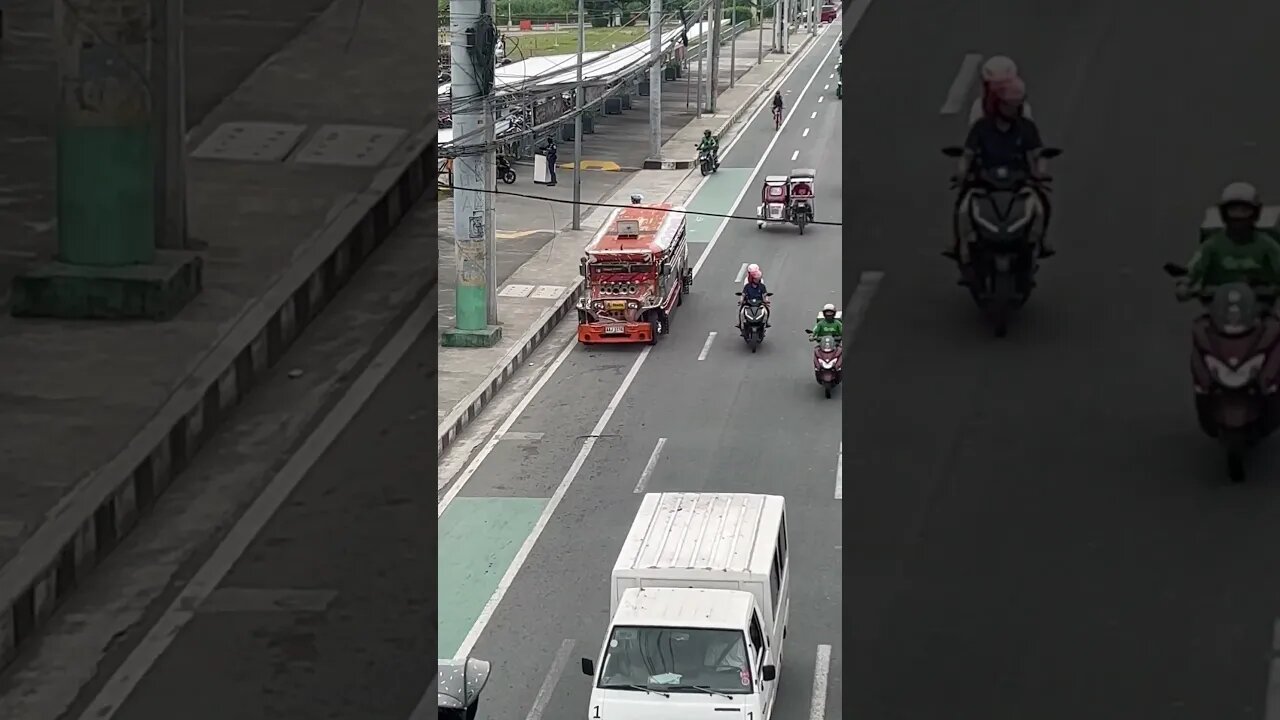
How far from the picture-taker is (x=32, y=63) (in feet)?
11.3

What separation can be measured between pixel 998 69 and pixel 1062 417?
711 mm

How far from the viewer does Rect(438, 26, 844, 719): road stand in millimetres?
9727

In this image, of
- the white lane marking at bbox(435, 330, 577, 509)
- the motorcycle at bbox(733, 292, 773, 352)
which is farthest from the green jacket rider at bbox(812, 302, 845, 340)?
the white lane marking at bbox(435, 330, 577, 509)

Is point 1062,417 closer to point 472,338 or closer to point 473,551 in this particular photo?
point 473,551

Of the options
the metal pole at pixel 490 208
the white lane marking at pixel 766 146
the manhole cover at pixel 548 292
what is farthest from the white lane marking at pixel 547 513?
the white lane marking at pixel 766 146

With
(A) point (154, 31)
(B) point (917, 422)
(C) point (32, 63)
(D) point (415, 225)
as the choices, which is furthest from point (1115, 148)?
(C) point (32, 63)

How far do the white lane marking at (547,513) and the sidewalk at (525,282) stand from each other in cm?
100

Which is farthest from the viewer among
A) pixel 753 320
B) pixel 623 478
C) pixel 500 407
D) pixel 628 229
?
pixel 628 229

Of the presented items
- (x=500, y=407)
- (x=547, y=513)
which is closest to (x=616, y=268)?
(x=500, y=407)

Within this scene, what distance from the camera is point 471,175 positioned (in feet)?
49.3

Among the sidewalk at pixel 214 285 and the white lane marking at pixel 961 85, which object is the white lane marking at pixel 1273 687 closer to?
the white lane marking at pixel 961 85

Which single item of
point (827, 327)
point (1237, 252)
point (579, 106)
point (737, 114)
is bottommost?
point (827, 327)

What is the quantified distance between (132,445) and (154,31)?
0.70 metres

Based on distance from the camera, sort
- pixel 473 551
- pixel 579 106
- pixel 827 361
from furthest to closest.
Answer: pixel 579 106
pixel 827 361
pixel 473 551
